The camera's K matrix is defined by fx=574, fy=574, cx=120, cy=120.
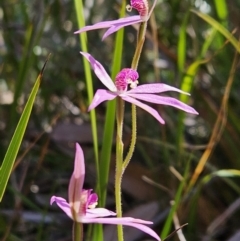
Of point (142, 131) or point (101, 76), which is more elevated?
point (101, 76)

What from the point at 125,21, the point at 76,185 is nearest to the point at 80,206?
the point at 76,185

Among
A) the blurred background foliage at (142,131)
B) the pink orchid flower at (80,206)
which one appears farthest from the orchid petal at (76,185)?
the blurred background foliage at (142,131)

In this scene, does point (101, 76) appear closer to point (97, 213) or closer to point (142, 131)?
point (97, 213)

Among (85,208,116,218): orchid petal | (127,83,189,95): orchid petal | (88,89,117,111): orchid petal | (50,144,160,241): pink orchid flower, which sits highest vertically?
(88,89,117,111): orchid petal

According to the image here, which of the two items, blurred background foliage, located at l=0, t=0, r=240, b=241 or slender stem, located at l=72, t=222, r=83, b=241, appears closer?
slender stem, located at l=72, t=222, r=83, b=241

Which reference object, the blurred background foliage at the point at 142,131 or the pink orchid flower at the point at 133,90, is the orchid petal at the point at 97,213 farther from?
the blurred background foliage at the point at 142,131

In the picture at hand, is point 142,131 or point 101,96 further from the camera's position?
point 142,131

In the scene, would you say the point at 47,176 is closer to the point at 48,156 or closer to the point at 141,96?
the point at 48,156

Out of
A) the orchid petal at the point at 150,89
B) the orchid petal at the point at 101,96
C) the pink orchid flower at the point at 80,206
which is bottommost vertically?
the pink orchid flower at the point at 80,206

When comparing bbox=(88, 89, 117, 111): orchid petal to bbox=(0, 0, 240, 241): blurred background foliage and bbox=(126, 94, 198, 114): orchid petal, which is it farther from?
bbox=(0, 0, 240, 241): blurred background foliage

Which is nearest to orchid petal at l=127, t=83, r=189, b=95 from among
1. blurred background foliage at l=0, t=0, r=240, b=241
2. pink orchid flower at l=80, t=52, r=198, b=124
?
pink orchid flower at l=80, t=52, r=198, b=124
